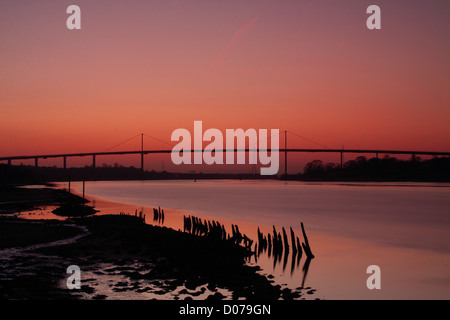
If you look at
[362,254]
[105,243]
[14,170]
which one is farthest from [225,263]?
[14,170]

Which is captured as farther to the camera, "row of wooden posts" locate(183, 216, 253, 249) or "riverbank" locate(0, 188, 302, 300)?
"row of wooden posts" locate(183, 216, 253, 249)

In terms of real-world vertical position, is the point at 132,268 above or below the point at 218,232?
above

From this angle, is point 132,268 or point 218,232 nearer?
point 132,268

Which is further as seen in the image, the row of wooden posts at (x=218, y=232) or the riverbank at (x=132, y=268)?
the row of wooden posts at (x=218, y=232)

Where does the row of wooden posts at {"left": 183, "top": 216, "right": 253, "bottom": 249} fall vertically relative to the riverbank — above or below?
below

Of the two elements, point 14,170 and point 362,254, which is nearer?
point 362,254

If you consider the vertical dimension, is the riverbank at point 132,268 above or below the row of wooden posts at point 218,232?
above
